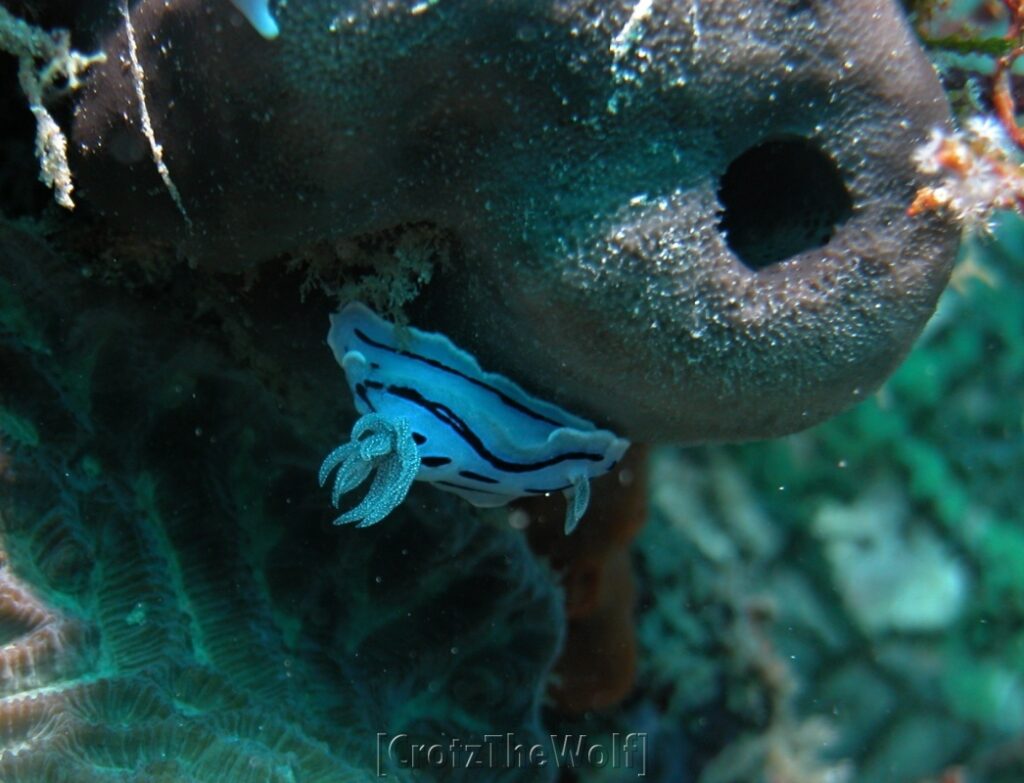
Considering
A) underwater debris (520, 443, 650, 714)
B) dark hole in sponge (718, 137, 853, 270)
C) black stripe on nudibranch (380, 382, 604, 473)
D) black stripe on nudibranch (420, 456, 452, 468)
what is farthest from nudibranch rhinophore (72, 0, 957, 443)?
underwater debris (520, 443, 650, 714)

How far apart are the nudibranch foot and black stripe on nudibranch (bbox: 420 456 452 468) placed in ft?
0.23

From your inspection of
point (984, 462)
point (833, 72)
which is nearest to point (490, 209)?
point (833, 72)

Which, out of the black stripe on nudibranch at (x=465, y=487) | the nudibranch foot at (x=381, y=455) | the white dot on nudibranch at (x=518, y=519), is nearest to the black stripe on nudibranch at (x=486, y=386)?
the nudibranch foot at (x=381, y=455)

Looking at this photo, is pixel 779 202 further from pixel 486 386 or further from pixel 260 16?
pixel 260 16

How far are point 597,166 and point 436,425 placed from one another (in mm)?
971

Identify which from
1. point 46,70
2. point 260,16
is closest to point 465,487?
point 260,16

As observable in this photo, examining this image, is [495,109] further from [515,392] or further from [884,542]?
[884,542]

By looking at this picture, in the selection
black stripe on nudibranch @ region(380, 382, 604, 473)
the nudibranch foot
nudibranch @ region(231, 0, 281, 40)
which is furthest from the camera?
black stripe on nudibranch @ region(380, 382, 604, 473)

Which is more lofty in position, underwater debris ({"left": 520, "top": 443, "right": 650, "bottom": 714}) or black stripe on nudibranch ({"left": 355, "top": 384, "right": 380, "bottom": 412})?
black stripe on nudibranch ({"left": 355, "top": 384, "right": 380, "bottom": 412})

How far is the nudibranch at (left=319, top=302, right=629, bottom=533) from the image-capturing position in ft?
8.51

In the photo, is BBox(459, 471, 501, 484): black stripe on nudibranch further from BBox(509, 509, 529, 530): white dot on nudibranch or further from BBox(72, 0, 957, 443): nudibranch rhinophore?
BBox(509, 509, 529, 530): white dot on nudibranch

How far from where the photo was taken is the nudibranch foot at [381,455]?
2539 millimetres

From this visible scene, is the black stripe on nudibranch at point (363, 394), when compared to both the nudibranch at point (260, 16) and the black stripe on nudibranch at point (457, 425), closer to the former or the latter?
the black stripe on nudibranch at point (457, 425)

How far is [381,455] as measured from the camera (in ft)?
8.74
